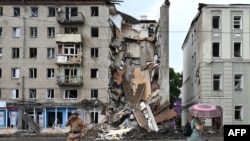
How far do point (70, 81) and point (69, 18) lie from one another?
8316 mm

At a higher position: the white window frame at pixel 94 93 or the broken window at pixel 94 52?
the broken window at pixel 94 52

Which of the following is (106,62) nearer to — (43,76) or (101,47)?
(101,47)

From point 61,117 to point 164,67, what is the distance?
48.4 ft

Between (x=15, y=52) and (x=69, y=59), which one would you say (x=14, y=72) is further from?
Answer: (x=69, y=59)

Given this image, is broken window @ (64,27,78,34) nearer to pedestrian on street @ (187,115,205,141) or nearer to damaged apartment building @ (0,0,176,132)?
damaged apartment building @ (0,0,176,132)

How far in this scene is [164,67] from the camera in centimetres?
6438

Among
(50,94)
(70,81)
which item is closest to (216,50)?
(70,81)

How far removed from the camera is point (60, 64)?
65812mm

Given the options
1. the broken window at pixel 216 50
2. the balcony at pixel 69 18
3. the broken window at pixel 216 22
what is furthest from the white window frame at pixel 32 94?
the broken window at pixel 216 22

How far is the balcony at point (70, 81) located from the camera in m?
65.1

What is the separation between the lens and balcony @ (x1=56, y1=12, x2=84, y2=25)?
6600 centimetres

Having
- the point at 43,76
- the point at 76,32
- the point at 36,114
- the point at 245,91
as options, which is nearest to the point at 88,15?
the point at 76,32

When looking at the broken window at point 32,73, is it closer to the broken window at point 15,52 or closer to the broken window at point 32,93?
the broken window at point 32,93

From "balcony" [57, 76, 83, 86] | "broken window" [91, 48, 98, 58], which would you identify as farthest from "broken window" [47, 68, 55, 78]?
"broken window" [91, 48, 98, 58]
